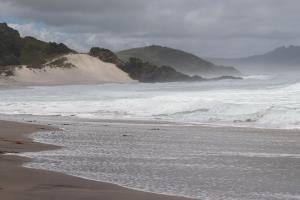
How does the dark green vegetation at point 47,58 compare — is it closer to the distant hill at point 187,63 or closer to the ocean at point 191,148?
the ocean at point 191,148

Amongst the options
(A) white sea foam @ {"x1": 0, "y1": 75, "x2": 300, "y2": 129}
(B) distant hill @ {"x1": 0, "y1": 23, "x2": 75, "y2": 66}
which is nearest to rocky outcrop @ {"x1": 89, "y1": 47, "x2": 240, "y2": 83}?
(B) distant hill @ {"x1": 0, "y1": 23, "x2": 75, "y2": 66}

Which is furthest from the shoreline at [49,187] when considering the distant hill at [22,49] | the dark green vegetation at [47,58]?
the distant hill at [22,49]

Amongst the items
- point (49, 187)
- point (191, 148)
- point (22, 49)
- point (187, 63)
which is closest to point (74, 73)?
point (22, 49)

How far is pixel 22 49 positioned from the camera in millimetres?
90438

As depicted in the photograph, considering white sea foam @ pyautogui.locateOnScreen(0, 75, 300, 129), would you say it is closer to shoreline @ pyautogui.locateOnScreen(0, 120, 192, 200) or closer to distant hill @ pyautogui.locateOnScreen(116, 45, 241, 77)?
shoreline @ pyautogui.locateOnScreen(0, 120, 192, 200)

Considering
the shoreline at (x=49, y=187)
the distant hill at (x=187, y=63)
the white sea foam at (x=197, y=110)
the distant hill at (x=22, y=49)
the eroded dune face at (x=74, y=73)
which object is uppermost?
the distant hill at (x=187, y=63)

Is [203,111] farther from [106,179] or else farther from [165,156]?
[106,179]

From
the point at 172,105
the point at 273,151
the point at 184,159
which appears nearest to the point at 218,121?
the point at 172,105

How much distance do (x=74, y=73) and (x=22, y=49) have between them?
41.7ft

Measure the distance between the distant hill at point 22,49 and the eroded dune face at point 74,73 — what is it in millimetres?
4145

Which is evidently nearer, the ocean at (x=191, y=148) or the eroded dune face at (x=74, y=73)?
the ocean at (x=191, y=148)

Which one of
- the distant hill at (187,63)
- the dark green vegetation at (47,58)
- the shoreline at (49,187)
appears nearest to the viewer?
the shoreline at (49,187)

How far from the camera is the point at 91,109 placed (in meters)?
23.6

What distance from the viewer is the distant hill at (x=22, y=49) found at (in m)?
84.2
